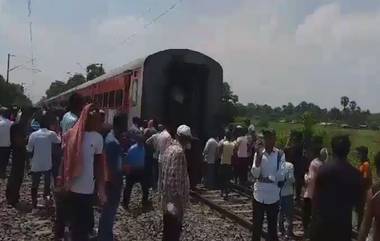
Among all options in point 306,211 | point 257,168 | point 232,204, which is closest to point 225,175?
point 232,204

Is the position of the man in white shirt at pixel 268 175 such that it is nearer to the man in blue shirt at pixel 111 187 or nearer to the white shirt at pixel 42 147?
the man in blue shirt at pixel 111 187

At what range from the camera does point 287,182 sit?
31.5 ft

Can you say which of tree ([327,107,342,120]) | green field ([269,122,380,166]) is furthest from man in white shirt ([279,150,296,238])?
tree ([327,107,342,120])

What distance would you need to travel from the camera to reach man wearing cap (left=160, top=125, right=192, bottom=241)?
20.9ft

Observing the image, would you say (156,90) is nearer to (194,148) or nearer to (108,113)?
(194,148)

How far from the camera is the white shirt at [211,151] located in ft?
50.9

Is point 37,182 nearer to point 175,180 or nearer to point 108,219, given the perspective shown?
point 108,219

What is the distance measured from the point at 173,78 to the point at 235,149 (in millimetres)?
3056

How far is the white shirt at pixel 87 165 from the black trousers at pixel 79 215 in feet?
0.21

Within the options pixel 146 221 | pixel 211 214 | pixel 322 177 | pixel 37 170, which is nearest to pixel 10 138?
pixel 37 170

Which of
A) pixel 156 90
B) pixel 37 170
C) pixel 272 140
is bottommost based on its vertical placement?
pixel 37 170

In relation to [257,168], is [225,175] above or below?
below

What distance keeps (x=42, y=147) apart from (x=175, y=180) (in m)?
4.36

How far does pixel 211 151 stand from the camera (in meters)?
15.6
